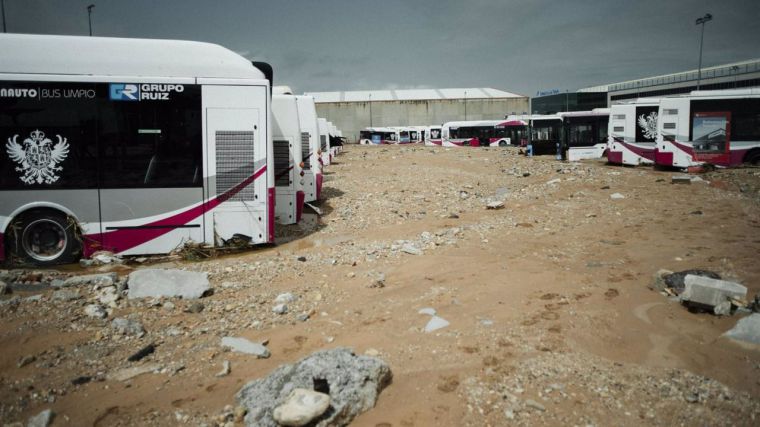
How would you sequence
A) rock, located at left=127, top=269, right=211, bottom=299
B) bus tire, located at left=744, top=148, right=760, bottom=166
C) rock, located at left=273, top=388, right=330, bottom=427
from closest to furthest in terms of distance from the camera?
rock, located at left=273, top=388, right=330, bottom=427
rock, located at left=127, top=269, right=211, bottom=299
bus tire, located at left=744, top=148, right=760, bottom=166

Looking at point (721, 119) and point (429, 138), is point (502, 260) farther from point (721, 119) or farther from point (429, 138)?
point (429, 138)

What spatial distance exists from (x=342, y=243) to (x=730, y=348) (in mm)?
5997

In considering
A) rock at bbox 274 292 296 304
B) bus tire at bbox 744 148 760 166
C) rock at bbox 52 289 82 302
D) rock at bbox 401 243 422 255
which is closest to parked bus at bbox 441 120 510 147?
bus tire at bbox 744 148 760 166

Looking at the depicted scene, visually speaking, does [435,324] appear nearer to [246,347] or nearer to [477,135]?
[246,347]

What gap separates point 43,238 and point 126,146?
190 cm

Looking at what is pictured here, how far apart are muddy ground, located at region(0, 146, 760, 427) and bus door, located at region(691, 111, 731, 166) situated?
994cm

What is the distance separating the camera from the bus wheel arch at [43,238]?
7.13 meters

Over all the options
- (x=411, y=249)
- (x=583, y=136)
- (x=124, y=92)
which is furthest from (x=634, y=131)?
(x=124, y=92)

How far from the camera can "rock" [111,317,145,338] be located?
4.66 meters

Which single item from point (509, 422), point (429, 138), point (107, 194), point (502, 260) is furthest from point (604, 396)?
point (429, 138)

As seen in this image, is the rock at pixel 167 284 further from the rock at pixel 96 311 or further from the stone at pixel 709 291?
the stone at pixel 709 291

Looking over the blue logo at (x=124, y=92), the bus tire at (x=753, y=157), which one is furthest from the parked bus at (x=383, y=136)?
the blue logo at (x=124, y=92)

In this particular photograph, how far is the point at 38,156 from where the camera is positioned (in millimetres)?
7086

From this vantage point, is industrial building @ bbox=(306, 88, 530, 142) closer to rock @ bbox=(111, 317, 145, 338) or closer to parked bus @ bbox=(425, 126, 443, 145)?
parked bus @ bbox=(425, 126, 443, 145)
